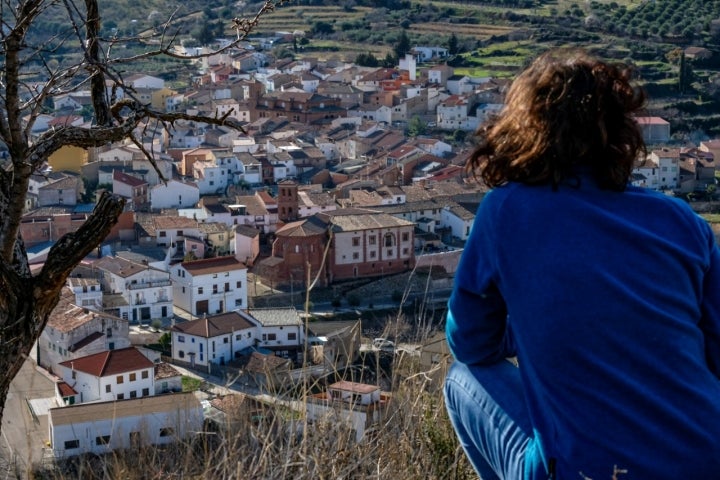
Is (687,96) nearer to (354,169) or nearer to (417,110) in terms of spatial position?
(417,110)

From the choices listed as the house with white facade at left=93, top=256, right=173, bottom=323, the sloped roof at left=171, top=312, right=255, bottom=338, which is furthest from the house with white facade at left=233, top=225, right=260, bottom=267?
the sloped roof at left=171, top=312, right=255, bottom=338

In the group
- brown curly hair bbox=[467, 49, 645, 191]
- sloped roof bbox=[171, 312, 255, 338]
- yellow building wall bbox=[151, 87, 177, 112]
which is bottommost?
sloped roof bbox=[171, 312, 255, 338]

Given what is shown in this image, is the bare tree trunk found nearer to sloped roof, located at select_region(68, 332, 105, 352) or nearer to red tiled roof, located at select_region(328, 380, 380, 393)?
red tiled roof, located at select_region(328, 380, 380, 393)

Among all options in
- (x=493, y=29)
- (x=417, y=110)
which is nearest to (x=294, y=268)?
(x=417, y=110)

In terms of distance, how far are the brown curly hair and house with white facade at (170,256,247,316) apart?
10287 mm

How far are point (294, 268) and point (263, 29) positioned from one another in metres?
15.7

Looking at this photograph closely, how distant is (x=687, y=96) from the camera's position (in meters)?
20.7

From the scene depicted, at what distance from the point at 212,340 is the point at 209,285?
1.79m

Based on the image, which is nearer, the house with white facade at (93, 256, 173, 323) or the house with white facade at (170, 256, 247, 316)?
the house with white facade at (93, 256, 173, 323)

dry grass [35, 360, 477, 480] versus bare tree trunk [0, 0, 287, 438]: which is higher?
bare tree trunk [0, 0, 287, 438]

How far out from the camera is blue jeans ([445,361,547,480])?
997mm

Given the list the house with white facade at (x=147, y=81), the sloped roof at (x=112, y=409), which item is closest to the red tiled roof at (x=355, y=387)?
the sloped roof at (x=112, y=409)

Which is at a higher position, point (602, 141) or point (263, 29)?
point (602, 141)

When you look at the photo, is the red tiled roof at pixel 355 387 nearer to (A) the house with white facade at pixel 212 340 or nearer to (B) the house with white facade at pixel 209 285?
(A) the house with white facade at pixel 212 340
